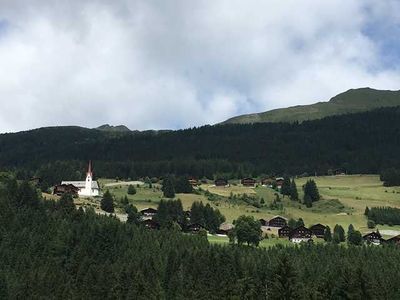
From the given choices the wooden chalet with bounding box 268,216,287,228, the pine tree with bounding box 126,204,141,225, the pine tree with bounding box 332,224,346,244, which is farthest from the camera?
the wooden chalet with bounding box 268,216,287,228

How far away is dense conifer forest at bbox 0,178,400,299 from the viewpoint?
327 feet

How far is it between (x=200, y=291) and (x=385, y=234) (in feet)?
318

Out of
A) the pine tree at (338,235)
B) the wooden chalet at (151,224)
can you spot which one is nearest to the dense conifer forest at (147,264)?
the pine tree at (338,235)

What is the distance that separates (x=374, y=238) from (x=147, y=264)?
82607 millimetres

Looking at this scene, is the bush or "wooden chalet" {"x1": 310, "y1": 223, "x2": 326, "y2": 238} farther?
the bush

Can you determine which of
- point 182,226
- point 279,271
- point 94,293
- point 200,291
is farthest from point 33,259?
point 279,271

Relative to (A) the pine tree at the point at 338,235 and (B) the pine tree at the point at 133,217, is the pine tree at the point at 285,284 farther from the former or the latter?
(B) the pine tree at the point at 133,217

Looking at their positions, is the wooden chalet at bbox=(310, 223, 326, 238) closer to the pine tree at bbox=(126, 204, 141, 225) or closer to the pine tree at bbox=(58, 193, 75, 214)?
the pine tree at bbox=(126, 204, 141, 225)

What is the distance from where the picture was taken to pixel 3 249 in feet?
431

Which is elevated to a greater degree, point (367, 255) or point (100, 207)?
point (100, 207)

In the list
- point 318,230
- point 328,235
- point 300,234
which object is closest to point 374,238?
point 328,235

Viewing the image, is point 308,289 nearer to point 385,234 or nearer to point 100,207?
point 385,234

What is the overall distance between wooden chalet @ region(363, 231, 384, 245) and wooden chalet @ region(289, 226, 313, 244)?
15771mm

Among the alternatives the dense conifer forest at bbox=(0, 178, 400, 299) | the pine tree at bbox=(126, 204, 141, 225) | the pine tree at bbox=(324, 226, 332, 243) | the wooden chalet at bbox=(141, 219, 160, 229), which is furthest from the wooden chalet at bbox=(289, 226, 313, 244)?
the pine tree at bbox=(126, 204, 141, 225)
